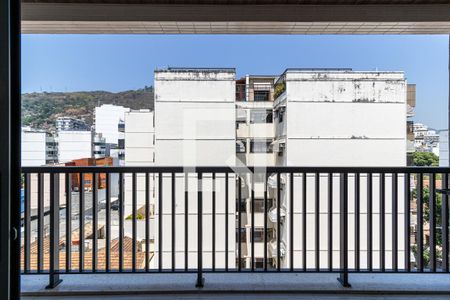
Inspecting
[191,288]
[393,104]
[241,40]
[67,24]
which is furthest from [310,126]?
[67,24]

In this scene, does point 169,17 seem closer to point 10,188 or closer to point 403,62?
point 10,188

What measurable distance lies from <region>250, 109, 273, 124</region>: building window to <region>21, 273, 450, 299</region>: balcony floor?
5.36ft

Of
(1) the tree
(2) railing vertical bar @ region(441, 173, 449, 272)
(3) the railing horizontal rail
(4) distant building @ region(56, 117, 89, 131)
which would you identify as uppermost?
(4) distant building @ region(56, 117, 89, 131)

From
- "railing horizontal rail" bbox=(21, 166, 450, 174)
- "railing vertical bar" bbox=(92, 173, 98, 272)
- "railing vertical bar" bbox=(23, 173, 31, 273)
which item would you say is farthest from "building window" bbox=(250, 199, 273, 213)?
"railing vertical bar" bbox=(23, 173, 31, 273)

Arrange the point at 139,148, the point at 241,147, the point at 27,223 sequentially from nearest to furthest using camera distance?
the point at 27,223 < the point at 139,148 < the point at 241,147

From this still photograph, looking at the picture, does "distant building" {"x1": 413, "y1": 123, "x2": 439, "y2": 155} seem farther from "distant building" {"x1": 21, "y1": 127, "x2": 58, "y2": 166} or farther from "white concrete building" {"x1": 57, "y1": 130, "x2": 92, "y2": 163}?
"distant building" {"x1": 21, "y1": 127, "x2": 58, "y2": 166}

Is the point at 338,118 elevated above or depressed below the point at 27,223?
above

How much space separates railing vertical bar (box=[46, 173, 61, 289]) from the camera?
240cm

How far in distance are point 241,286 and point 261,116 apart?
6.00ft

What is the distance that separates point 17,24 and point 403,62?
12.2 ft

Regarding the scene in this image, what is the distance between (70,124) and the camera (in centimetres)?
299

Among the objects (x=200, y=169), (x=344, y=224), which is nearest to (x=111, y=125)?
(x=200, y=169)

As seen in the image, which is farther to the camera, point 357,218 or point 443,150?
point 443,150

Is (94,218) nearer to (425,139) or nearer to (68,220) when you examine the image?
(68,220)
